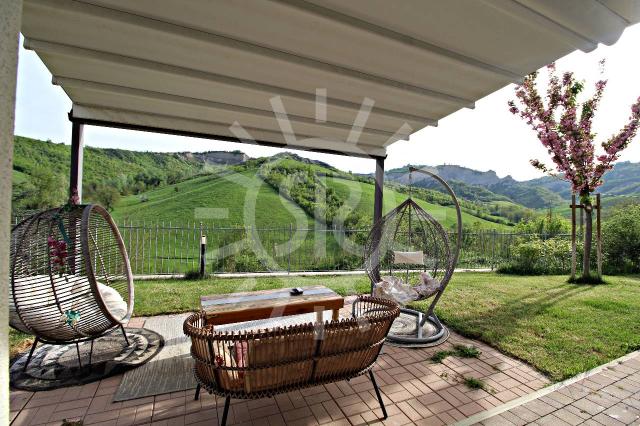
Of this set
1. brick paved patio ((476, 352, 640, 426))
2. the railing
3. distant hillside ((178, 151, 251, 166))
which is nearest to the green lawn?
brick paved patio ((476, 352, 640, 426))

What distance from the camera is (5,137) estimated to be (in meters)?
1.08

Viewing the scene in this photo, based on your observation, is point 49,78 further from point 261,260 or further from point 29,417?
point 261,260

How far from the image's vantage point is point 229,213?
14312 mm

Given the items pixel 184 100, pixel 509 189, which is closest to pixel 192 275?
pixel 184 100

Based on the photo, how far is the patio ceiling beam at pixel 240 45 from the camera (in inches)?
90.2

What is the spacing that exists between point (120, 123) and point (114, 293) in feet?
8.31

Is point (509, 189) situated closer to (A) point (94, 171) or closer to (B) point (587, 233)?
(B) point (587, 233)

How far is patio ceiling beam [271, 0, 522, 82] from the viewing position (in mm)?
2285

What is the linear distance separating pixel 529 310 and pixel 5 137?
6.02 m

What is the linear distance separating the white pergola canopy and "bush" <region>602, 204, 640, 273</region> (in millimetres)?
7841

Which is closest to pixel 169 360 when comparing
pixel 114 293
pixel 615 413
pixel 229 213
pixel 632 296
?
pixel 114 293

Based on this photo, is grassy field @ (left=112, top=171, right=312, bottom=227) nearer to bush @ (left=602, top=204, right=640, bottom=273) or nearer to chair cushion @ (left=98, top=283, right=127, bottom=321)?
chair cushion @ (left=98, top=283, right=127, bottom=321)

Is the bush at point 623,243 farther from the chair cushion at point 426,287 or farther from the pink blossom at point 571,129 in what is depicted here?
the chair cushion at point 426,287

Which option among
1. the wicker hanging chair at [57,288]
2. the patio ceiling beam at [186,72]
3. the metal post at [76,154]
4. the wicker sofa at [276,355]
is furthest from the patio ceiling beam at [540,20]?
the metal post at [76,154]
